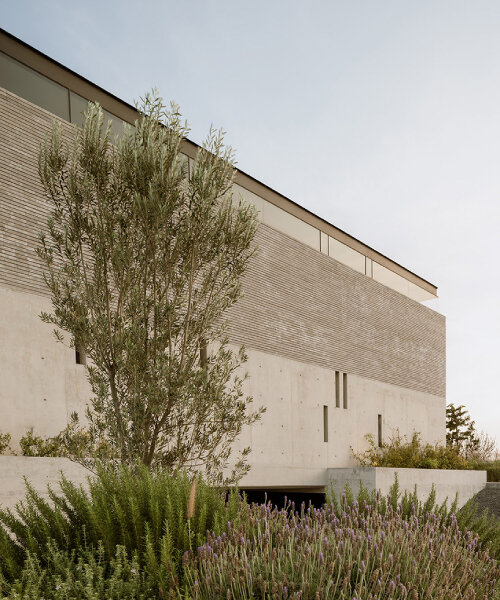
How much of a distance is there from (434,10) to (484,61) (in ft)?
4.85

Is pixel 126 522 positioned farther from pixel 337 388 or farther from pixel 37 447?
pixel 337 388

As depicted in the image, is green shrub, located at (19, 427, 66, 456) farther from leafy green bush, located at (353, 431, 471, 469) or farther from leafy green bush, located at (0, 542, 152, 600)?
→ leafy green bush, located at (353, 431, 471, 469)

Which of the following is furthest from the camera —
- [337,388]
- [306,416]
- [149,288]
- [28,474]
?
[337,388]

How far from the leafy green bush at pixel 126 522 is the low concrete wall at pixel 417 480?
31.6ft

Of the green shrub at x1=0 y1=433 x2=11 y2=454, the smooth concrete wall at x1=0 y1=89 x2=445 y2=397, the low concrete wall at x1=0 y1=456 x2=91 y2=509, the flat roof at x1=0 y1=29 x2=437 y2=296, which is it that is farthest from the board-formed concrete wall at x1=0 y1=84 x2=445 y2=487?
the low concrete wall at x1=0 y1=456 x2=91 y2=509

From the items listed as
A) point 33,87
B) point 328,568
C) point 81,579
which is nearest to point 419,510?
point 328,568

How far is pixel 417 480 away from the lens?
1791 centimetres

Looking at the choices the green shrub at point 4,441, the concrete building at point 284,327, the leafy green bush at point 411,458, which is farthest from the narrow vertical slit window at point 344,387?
→ the green shrub at point 4,441

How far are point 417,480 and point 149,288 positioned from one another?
41.3 ft

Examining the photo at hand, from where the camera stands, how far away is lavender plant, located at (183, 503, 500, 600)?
4.25m

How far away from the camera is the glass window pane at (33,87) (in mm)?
13355

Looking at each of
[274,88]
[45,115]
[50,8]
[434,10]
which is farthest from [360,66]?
[45,115]

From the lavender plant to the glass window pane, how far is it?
37.4 feet

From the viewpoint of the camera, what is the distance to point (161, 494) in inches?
217
